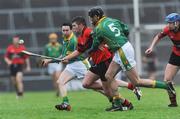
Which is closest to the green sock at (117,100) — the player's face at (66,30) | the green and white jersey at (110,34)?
the green and white jersey at (110,34)

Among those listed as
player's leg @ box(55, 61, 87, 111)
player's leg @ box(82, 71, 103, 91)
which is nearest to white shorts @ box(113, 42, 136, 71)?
player's leg @ box(82, 71, 103, 91)

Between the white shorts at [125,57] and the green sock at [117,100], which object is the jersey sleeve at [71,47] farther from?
the white shorts at [125,57]

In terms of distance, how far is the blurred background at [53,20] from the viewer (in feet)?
110

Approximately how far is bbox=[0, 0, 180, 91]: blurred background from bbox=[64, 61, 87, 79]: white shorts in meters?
15.7

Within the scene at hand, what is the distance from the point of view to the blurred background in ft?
110

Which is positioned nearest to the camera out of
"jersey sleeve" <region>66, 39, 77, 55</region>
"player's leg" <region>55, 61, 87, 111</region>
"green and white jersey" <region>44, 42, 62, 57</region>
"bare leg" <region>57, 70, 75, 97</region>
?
"bare leg" <region>57, 70, 75, 97</region>

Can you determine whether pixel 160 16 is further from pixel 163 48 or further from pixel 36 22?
pixel 36 22

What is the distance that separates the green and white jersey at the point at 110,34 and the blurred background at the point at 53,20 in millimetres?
18570

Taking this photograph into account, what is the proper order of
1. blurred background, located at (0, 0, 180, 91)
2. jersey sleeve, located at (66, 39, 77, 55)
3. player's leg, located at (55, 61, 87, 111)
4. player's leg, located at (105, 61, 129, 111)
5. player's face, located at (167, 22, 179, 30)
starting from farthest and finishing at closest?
blurred background, located at (0, 0, 180, 91) < jersey sleeve, located at (66, 39, 77, 55) < player's leg, located at (55, 61, 87, 111) < player's face, located at (167, 22, 179, 30) < player's leg, located at (105, 61, 129, 111)

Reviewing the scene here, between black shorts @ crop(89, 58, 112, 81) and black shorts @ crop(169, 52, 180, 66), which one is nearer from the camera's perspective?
black shorts @ crop(89, 58, 112, 81)

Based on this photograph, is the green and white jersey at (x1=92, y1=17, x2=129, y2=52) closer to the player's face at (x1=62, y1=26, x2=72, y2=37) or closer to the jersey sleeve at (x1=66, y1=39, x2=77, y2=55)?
the jersey sleeve at (x1=66, y1=39, x2=77, y2=55)

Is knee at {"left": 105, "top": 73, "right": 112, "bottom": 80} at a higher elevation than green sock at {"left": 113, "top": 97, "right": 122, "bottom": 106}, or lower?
higher

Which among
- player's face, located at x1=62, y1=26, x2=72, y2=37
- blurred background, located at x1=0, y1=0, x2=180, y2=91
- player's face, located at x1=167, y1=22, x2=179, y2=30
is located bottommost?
player's face, located at x1=167, y1=22, x2=179, y2=30

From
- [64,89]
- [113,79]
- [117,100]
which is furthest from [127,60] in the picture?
[64,89]
